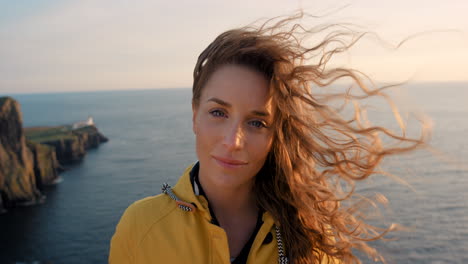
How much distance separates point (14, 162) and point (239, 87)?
190 feet

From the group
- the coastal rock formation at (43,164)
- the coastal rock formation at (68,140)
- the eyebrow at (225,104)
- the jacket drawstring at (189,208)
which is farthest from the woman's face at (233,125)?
the coastal rock formation at (68,140)

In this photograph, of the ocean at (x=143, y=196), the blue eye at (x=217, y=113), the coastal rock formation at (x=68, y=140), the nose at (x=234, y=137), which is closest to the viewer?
the nose at (x=234, y=137)

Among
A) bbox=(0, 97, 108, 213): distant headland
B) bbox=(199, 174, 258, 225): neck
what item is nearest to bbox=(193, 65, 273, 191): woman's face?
bbox=(199, 174, 258, 225): neck

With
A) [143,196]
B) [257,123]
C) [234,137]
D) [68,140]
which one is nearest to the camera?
[234,137]

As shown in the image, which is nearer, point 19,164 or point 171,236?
point 171,236

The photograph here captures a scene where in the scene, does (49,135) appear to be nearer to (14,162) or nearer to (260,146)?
(14,162)

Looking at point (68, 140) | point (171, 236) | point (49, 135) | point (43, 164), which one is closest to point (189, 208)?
point (171, 236)

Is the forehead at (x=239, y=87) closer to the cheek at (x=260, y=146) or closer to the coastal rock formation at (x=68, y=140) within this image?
the cheek at (x=260, y=146)

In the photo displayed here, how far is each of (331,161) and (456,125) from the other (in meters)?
86.5

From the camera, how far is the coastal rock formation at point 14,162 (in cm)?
5031

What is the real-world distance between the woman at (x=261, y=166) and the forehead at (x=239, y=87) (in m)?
0.01

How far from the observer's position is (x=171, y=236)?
3139 millimetres

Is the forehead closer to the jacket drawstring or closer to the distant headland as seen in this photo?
the jacket drawstring

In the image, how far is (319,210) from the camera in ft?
12.7
